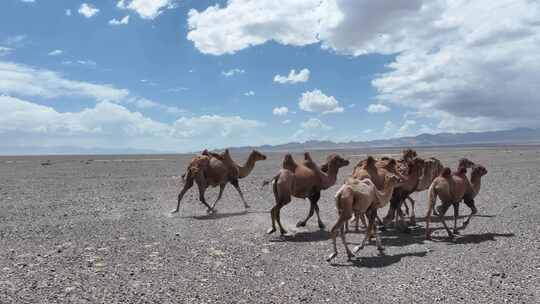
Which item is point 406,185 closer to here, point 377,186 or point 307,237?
point 377,186

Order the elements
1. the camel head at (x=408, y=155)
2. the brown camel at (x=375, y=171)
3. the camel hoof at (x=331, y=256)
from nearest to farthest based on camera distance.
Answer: the camel hoof at (x=331, y=256) → the brown camel at (x=375, y=171) → the camel head at (x=408, y=155)

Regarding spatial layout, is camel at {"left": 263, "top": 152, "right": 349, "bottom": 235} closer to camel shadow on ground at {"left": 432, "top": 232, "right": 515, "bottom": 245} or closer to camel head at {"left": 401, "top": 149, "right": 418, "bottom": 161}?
camel head at {"left": 401, "top": 149, "right": 418, "bottom": 161}

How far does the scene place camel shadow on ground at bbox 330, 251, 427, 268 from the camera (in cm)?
952

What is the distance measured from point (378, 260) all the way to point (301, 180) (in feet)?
12.8

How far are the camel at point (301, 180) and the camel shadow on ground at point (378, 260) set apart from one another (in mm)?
2883

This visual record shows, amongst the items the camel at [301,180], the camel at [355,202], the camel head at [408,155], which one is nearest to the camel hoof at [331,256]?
the camel at [355,202]

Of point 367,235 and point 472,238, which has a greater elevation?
point 367,235

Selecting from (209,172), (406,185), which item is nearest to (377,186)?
(406,185)

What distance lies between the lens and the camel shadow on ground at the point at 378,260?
9.52 metres

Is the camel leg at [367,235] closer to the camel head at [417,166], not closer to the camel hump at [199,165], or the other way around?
the camel head at [417,166]

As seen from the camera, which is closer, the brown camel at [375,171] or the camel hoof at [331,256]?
the camel hoof at [331,256]

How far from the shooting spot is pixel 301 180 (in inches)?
515

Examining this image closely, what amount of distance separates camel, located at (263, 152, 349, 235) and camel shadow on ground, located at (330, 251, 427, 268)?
288cm

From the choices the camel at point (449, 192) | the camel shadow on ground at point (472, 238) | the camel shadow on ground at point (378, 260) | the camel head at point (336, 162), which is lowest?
the camel shadow on ground at point (378, 260)
